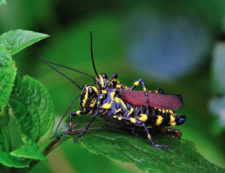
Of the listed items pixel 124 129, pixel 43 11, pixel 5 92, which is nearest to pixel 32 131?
pixel 5 92

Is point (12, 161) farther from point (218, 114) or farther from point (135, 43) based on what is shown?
point (135, 43)

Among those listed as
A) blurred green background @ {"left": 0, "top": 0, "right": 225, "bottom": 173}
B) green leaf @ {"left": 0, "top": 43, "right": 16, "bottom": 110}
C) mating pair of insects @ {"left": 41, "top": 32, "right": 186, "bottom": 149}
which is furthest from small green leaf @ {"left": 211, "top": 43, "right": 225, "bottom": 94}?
green leaf @ {"left": 0, "top": 43, "right": 16, "bottom": 110}

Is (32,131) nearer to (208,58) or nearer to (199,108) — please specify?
(199,108)

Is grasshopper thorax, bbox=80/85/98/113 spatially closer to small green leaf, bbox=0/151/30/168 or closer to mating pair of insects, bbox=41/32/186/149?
mating pair of insects, bbox=41/32/186/149

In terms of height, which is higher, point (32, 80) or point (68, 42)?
point (32, 80)

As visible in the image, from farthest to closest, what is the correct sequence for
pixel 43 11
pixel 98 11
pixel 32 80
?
pixel 98 11, pixel 43 11, pixel 32 80

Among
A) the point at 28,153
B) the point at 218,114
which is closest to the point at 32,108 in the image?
the point at 28,153

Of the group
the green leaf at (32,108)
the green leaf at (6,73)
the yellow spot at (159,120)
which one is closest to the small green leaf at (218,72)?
the yellow spot at (159,120)
